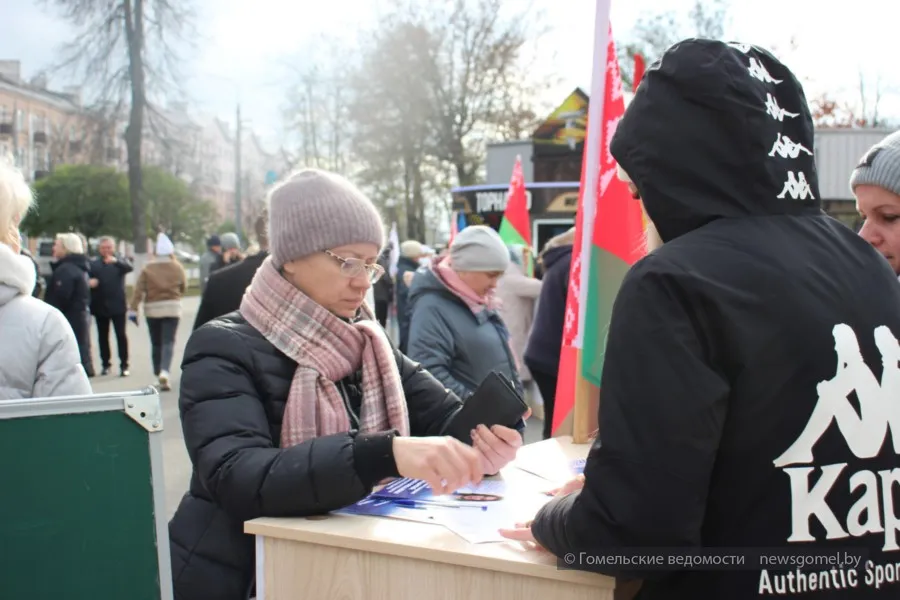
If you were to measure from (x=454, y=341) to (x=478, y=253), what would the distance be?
59cm

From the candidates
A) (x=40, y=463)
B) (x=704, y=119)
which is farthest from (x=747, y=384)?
(x=40, y=463)

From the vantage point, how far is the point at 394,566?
1830 mm

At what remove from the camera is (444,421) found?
8.13 feet

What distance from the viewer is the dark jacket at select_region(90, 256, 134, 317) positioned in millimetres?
11414

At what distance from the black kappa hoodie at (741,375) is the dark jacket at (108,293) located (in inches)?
437

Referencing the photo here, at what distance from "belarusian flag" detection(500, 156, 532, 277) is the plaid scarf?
6.33 metres

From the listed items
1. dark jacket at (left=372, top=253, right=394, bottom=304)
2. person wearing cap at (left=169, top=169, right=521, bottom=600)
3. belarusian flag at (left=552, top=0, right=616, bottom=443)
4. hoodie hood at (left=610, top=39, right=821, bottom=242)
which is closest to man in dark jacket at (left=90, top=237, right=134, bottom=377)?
dark jacket at (left=372, top=253, right=394, bottom=304)

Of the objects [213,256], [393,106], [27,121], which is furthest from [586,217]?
[27,121]

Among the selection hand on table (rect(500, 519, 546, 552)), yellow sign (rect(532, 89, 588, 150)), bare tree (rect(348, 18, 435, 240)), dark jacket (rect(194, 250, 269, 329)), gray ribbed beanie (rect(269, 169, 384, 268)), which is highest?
bare tree (rect(348, 18, 435, 240))

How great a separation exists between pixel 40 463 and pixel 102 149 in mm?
28502

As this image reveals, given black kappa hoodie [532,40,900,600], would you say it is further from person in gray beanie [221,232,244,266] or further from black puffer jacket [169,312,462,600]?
person in gray beanie [221,232,244,266]

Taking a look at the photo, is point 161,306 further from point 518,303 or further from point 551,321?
point 551,321

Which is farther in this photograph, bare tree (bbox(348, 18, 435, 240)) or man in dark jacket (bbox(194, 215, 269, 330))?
bare tree (bbox(348, 18, 435, 240))

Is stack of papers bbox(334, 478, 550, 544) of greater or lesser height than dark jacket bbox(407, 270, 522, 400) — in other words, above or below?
below
